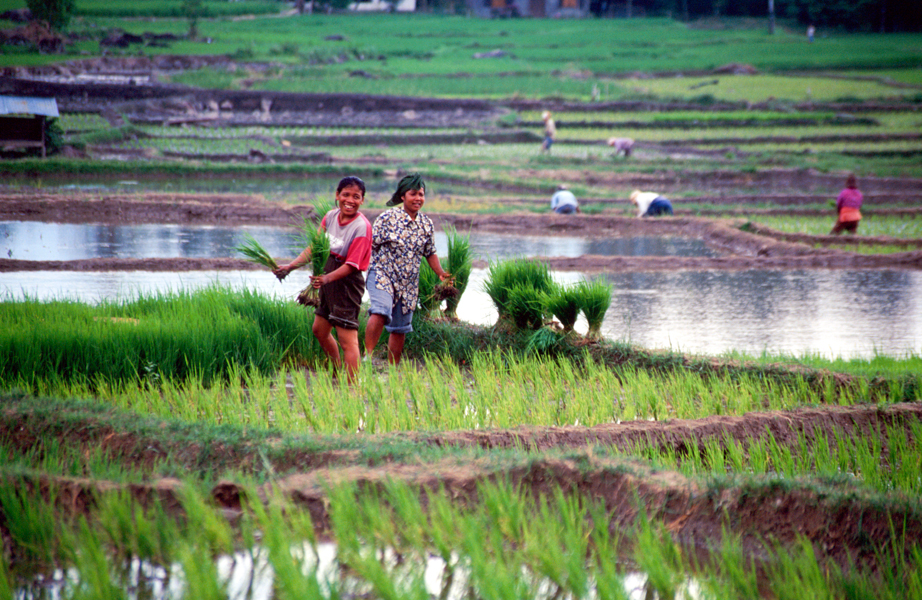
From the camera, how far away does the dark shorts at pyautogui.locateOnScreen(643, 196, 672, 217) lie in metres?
13.5

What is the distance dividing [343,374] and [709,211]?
11401 millimetres

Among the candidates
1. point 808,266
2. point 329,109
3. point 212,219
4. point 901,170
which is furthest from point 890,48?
point 212,219

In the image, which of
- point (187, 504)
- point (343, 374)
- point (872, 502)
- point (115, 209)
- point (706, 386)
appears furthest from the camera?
point (115, 209)

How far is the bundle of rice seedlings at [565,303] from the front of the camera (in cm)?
556

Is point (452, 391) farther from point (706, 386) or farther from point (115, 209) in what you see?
point (115, 209)

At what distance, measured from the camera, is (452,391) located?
5.21 metres

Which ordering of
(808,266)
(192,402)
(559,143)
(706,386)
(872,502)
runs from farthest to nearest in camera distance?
(559,143) → (808,266) → (706,386) → (192,402) → (872,502)

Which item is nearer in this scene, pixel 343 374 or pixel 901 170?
pixel 343 374

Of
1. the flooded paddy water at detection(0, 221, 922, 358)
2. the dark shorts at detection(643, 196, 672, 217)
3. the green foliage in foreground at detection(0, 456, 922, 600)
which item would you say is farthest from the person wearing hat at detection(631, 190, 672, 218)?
the green foliage in foreground at detection(0, 456, 922, 600)

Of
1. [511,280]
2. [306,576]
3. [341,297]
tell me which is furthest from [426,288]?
[306,576]

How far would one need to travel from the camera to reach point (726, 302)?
8281mm

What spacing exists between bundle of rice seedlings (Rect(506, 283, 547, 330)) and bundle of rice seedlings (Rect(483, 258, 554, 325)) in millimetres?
51

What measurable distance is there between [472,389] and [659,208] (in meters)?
9.16

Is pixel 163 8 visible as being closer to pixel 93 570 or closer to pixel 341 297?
pixel 341 297
